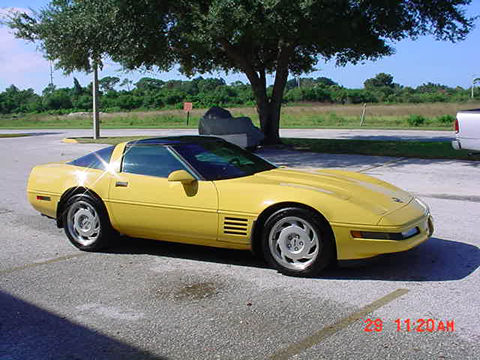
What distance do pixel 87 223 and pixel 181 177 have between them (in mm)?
1382

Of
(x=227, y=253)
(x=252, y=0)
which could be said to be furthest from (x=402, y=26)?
(x=227, y=253)

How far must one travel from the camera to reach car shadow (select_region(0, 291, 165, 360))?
3592 mm

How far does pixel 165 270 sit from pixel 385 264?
2096 millimetres

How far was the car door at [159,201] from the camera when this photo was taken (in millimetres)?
5395

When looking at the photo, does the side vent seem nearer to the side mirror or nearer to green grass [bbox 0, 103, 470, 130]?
the side mirror

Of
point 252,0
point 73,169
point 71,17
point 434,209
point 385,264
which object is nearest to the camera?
point 385,264

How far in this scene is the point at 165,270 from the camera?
5367mm

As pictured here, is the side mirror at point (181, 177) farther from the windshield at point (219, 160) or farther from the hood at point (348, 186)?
the hood at point (348, 186)

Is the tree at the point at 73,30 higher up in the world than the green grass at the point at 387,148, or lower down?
higher up

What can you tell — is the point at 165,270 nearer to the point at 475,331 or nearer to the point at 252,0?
the point at 475,331

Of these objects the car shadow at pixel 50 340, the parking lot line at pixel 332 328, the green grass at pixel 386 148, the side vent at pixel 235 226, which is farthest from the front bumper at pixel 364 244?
the green grass at pixel 386 148
